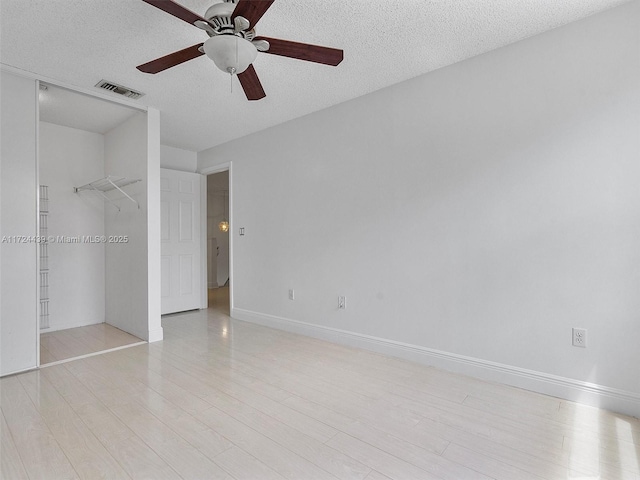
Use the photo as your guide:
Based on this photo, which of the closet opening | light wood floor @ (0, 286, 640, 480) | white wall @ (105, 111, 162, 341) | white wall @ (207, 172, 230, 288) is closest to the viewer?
light wood floor @ (0, 286, 640, 480)

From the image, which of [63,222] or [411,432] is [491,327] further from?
[63,222]

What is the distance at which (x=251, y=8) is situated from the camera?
65.0 inches

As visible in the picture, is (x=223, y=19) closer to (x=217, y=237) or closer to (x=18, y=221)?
(x=18, y=221)

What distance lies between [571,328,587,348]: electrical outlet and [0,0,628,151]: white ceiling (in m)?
2.10

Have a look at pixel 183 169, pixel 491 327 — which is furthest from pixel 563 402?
pixel 183 169

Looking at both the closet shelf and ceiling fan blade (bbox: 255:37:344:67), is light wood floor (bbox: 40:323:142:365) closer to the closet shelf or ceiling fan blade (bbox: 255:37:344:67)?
the closet shelf

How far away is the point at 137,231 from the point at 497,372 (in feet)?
12.6

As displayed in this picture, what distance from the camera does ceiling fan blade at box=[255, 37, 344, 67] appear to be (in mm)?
1930

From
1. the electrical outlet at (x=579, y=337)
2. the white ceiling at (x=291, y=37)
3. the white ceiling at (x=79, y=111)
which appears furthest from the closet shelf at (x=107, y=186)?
the electrical outlet at (x=579, y=337)

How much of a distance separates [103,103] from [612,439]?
4991 millimetres

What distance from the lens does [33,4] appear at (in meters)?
2.10

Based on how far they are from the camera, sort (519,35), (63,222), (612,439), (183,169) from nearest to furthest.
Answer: (612,439)
(519,35)
(63,222)
(183,169)

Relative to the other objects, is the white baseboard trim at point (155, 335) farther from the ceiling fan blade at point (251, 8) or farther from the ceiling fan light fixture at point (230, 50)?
the ceiling fan blade at point (251, 8)

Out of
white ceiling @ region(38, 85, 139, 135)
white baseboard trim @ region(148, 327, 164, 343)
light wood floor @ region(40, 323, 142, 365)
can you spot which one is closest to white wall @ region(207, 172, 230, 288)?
white ceiling @ region(38, 85, 139, 135)
